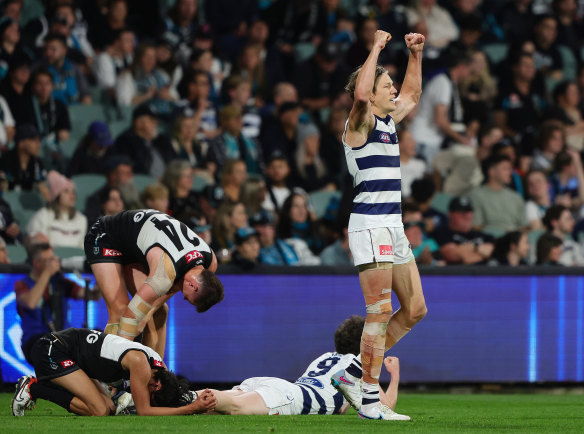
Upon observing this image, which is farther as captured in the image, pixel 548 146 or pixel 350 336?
pixel 548 146

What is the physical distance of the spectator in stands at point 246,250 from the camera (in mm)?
11133

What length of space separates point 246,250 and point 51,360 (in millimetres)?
4025

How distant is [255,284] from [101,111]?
4.13 meters

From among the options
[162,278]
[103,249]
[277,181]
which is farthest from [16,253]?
[162,278]

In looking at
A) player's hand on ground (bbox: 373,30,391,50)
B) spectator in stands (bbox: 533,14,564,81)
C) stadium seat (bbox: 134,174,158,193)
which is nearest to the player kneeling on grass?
player's hand on ground (bbox: 373,30,391,50)

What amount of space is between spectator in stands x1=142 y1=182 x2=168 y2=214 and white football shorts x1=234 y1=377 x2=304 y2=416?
3920mm

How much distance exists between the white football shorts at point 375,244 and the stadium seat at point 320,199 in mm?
6018

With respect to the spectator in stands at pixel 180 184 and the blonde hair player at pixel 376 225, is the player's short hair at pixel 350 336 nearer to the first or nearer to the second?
the blonde hair player at pixel 376 225

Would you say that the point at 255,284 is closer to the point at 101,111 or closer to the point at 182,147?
the point at 182,147

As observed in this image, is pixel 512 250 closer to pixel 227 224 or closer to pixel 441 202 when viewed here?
pixel 441 202

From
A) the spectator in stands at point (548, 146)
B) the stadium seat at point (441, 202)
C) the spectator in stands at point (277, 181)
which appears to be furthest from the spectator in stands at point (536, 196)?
the spectator in stands at point (277, 181)

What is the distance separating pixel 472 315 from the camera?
37.9ft

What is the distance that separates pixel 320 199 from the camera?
44.7ft

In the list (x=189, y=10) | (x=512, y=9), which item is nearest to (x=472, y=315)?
(x=189, y=10)
